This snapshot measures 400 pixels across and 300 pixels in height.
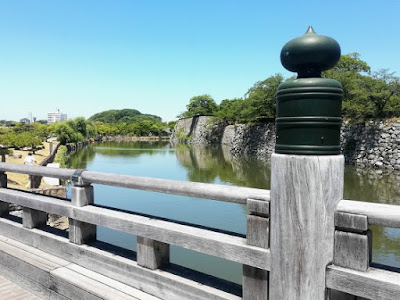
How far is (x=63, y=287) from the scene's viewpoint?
279cm

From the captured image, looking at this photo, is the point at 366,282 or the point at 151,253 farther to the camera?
the point at 151,253

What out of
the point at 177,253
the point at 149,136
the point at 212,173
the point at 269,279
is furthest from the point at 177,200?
the point at 149,136

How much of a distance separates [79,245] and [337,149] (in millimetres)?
2386

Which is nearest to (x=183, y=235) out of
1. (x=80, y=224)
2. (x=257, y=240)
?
(x=257, y=240)

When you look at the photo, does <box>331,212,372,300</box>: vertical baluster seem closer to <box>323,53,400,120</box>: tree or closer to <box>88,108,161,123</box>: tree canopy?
<box>323,53,400,120</box>: tree

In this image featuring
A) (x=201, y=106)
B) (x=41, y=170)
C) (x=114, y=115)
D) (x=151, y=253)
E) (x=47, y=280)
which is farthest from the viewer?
(x=114, y=115)

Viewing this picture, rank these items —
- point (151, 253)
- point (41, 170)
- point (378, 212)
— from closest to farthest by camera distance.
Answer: point (378, 212) < point (151, 253) < point (41, 170)

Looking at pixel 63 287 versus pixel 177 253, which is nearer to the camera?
pixel 63 287

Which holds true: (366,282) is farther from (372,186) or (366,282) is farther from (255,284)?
(372,186)

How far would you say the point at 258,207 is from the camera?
1952 millimetres

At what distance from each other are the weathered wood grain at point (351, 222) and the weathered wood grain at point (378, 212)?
0.02m

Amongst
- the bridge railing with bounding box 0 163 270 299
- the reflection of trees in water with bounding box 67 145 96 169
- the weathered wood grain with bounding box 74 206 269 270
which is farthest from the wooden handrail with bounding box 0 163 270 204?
the reflection of trees in water with bounding box 67 145 96 169

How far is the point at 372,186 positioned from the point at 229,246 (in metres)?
14.7

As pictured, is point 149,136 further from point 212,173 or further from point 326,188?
point 326,188
